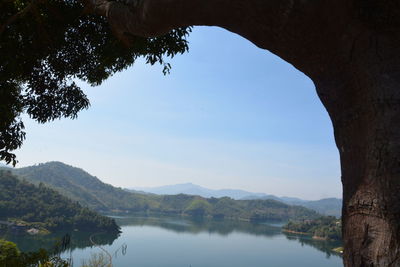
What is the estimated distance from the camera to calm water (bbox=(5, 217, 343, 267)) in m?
63.2

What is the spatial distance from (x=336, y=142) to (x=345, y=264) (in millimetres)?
740

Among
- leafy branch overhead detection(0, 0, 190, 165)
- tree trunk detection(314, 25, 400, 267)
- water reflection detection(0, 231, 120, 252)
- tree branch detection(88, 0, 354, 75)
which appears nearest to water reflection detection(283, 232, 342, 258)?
water reflection detection(0, 231, 120, 252)

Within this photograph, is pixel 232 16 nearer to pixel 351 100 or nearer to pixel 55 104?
pixel 351 100

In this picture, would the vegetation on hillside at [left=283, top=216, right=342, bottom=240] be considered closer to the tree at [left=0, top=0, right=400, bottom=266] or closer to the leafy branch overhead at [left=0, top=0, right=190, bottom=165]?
the leafy branch overhead at [left=0, top=0, right=190, bottom=165]

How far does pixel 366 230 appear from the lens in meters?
1.56

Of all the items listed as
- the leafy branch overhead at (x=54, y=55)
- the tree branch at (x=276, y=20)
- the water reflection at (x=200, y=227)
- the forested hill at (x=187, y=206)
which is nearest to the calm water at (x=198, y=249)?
the water reflection at (x=200, y=227)

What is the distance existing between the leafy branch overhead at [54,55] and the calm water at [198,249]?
55.3 m

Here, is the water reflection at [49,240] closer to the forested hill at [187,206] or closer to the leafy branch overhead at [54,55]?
the leafy branch overhead at [54,55]

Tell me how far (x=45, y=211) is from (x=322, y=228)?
9514cm

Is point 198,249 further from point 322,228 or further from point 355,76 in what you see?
point 355,76

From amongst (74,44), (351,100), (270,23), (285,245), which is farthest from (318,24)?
(285,245)

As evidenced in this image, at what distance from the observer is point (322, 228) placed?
104 metres

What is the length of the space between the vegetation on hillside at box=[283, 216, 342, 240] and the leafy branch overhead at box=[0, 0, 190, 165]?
104736 millimetres

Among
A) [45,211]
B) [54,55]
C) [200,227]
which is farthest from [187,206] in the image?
[54,55]
